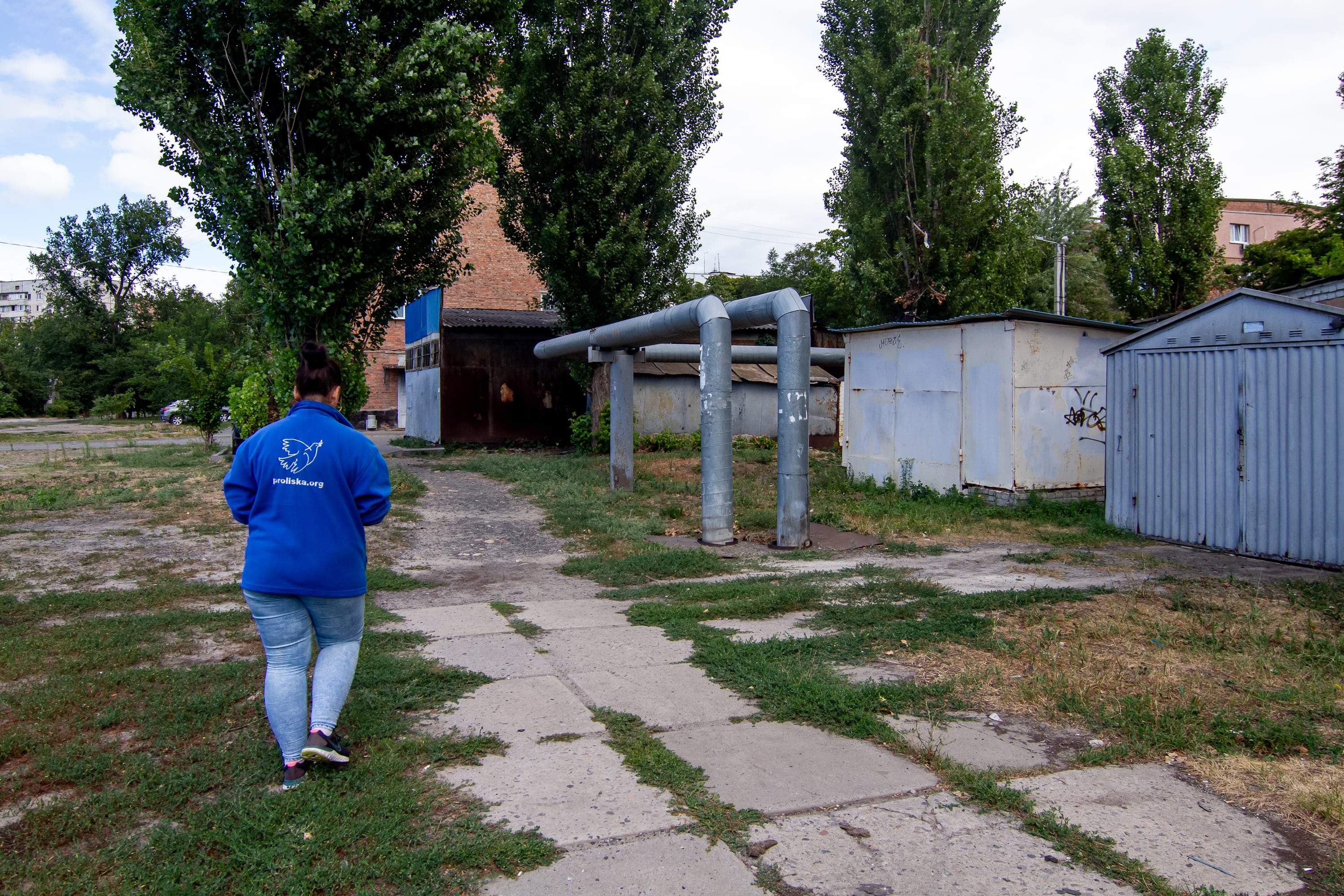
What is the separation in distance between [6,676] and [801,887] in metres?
4.77

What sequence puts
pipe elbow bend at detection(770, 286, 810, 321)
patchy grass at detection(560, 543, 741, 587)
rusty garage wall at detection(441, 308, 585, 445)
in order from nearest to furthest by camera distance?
patchy grass at detection(560, 543, 741, 587), pipe elbow bend at detection(770, 286, 810, 321), rusty garage wall at detection(441, 308, 585, 445)

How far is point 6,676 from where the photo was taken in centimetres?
488

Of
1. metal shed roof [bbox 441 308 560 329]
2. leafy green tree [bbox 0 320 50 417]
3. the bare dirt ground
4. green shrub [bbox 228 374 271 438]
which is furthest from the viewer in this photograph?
leafy green tree [bbox 0 320 50 417]

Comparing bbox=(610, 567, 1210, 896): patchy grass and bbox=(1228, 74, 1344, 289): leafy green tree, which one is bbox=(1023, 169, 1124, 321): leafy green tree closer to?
bbox=(1228, 74, 1344, 289): leafy green tree

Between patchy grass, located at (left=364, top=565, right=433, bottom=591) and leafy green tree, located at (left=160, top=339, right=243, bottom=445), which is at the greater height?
leafy green tree, located at (left=160, top=339, right=243, bottom=445)

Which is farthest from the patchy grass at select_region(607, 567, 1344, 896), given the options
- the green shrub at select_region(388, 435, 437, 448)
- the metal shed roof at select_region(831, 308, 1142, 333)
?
the green shrub at select_region(388, 435, 437, 448)

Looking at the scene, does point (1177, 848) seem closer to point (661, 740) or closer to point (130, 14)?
point (661, 740)

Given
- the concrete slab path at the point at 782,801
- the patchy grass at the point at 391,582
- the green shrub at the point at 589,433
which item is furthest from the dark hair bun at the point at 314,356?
the green shrub at the point at 589,433

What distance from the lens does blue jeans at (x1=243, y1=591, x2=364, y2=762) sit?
11.6ft

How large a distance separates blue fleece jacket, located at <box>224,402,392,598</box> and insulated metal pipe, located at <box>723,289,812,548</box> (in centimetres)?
622

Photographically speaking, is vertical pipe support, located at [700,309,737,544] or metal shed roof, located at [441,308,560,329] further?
metal shed roof, located at [441,308,560,329]

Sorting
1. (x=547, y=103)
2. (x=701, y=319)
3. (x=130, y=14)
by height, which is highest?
(x=547, y=103)

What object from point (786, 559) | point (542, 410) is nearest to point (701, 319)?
point (786, 559)

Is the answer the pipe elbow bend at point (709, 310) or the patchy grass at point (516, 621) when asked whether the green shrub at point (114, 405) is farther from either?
the patchy grass at point (516, 621)
